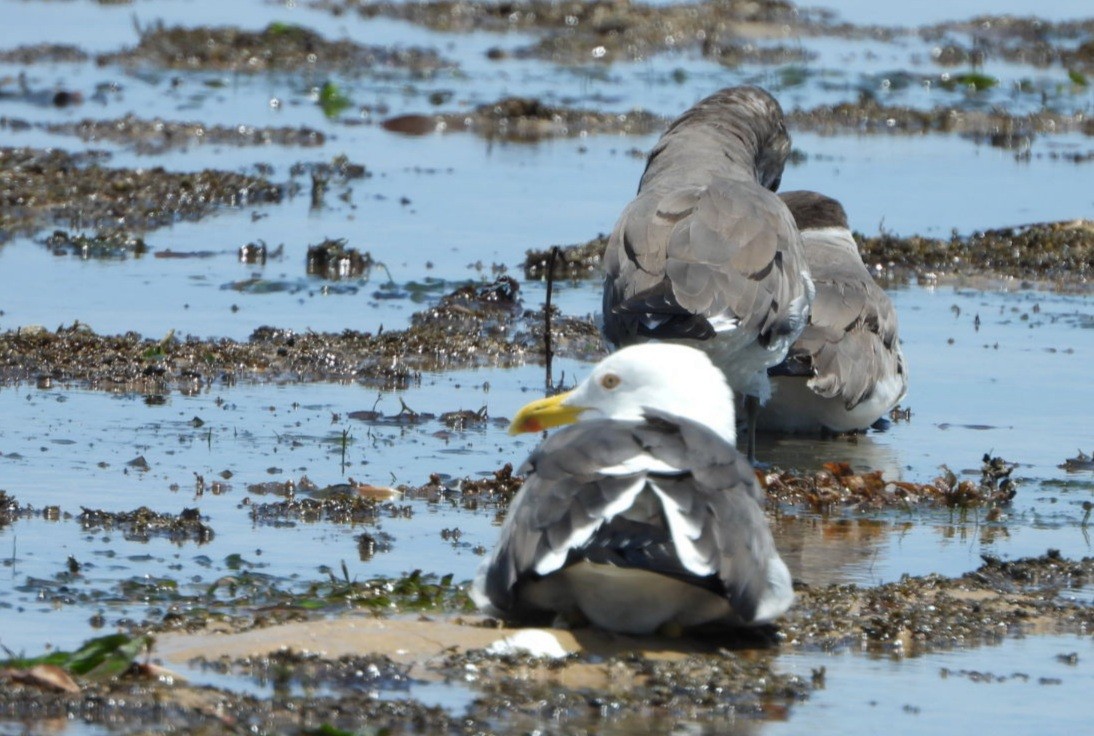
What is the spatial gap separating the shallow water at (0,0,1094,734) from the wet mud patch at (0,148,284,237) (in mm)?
340

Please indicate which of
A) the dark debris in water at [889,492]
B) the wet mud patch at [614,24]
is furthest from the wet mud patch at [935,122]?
the dark debris in water at [889,492]

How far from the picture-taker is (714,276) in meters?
8.37

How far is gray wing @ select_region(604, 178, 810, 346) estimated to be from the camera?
27.0 feet

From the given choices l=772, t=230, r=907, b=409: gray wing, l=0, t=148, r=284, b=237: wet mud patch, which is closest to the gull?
l=772, t=230, r=907, b=409: gray wing

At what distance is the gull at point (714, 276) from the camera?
823 centimetres

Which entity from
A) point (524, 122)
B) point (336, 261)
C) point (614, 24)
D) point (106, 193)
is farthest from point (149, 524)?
point (614, 24)

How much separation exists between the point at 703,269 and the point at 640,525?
3.04m

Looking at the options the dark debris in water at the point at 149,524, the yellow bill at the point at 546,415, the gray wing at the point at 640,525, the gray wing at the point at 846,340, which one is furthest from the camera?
the gray wing at the point at 846,340

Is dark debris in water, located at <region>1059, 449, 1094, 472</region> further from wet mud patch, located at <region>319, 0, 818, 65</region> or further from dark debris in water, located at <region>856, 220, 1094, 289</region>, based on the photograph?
wet mud patch, located at <region>319, 0, 818, 65</region>

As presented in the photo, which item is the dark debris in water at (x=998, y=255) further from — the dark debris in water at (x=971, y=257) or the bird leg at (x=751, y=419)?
the bird leg at (x=751, y=419)

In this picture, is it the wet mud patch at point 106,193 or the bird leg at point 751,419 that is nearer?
the bird leg at point 751,419

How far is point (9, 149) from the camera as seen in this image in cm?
1623

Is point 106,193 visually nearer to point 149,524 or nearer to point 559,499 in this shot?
point 149,524

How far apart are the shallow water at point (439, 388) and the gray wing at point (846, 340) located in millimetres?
322
